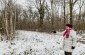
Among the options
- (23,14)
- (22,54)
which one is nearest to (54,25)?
(23,14)

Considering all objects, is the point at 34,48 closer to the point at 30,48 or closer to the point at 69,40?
the point at 30,48

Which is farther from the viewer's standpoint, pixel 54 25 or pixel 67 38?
pixel 54 25

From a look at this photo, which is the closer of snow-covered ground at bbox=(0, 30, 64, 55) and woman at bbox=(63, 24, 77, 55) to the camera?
woman at bbox=(63, 24, 77, 55)

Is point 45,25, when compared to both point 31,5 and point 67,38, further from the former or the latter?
point 67,38

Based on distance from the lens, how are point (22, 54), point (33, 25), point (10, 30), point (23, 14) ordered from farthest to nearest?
point (23, 14)
point (33, 25)
point (10, 30)
point (22, 54)

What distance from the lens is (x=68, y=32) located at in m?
7.63

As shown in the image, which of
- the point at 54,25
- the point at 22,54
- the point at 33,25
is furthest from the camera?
the point at 33,25

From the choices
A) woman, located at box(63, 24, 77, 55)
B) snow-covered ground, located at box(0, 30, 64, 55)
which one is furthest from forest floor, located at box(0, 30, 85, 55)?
woman, located at box(63, 24, 77, 55)

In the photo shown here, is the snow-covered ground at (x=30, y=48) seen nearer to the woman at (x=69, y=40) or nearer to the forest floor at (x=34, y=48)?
the forest floor at (x=34, y=48)

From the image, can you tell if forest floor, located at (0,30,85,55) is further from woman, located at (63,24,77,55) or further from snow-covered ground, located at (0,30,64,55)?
woman, located at (63,24,77,55)

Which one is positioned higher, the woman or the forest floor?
the woman

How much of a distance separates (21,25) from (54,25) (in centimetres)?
961

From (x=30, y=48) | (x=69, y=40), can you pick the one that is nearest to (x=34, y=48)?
(x=30, y=48)

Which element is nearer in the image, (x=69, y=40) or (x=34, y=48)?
(x=69, y=40)
